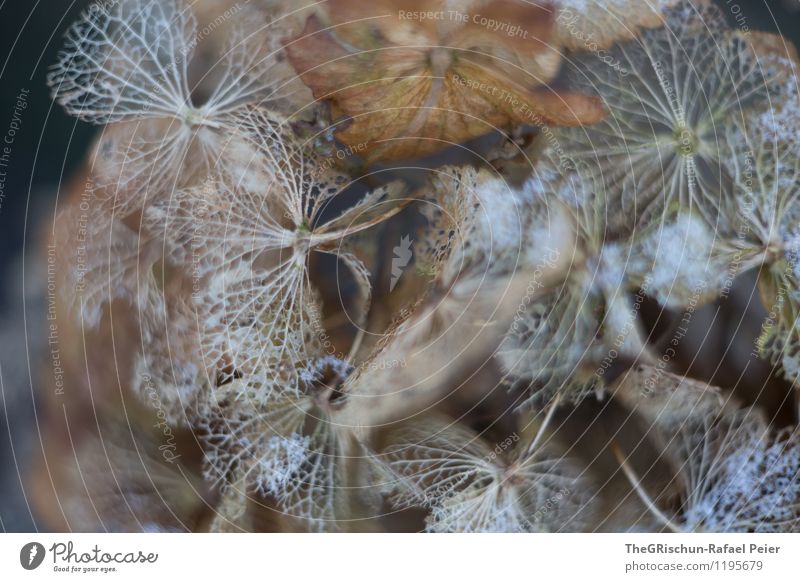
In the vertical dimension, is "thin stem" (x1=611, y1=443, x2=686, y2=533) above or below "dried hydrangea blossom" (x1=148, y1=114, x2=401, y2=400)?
below

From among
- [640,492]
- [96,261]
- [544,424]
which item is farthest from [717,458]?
[96,261]

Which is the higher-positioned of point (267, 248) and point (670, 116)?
point (670, 116)

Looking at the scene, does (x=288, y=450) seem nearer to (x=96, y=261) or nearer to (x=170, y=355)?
(x=170, y=355)

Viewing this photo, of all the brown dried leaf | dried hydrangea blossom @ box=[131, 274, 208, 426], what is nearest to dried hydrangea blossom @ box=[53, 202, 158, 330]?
dried hydrangea blossom @ box=[131, 274, 208, 426]

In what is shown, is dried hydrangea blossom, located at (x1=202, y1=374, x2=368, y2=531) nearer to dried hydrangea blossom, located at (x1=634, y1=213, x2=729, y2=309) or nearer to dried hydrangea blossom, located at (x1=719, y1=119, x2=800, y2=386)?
dried hydrangea blossom, located at (x1=634, y1=213, x2=729, y2=309)

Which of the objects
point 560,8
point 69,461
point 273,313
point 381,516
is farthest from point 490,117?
point 69,461
